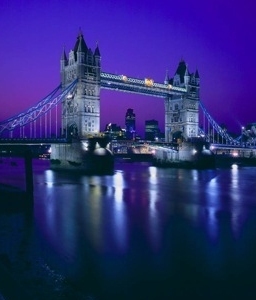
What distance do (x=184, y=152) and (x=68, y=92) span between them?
22196 millimetres

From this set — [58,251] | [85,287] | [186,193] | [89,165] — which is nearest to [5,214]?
[58,251]

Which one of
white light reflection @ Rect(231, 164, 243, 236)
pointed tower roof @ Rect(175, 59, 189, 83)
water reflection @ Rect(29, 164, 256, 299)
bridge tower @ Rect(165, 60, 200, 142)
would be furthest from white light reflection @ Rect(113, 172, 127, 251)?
pointed tower roof @ Rect(175, 59, 189, 83)

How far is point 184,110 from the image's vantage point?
65375 millimetres

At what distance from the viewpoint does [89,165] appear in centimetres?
4359

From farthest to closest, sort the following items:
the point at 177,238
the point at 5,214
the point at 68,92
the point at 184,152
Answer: the point at 184,152
the point at 68,92
the point at 5,214
the point at 177,238

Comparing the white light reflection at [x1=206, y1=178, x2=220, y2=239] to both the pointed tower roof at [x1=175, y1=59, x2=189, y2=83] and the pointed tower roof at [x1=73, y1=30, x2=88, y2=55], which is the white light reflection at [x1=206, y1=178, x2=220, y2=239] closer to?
the pointed tower roof at [x1=73, y1=30, x2=88, y2=55]

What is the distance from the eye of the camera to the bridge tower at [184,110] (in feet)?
215

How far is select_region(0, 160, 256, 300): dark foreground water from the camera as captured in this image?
26.1ft

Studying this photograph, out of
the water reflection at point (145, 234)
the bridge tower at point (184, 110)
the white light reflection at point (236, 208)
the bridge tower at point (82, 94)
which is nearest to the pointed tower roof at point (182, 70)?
the bridge tower at point (184, 110)

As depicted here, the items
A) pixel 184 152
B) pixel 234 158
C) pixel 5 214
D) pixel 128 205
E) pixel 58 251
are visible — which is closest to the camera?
pixel 58 251

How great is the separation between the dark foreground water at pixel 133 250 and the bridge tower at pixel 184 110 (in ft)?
149

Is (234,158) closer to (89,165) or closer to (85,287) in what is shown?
(89,165)

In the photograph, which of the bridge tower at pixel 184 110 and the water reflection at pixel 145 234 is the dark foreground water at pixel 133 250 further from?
the bridge tower at pixel 184 110

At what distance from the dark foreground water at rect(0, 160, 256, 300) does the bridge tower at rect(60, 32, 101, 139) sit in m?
28.4
